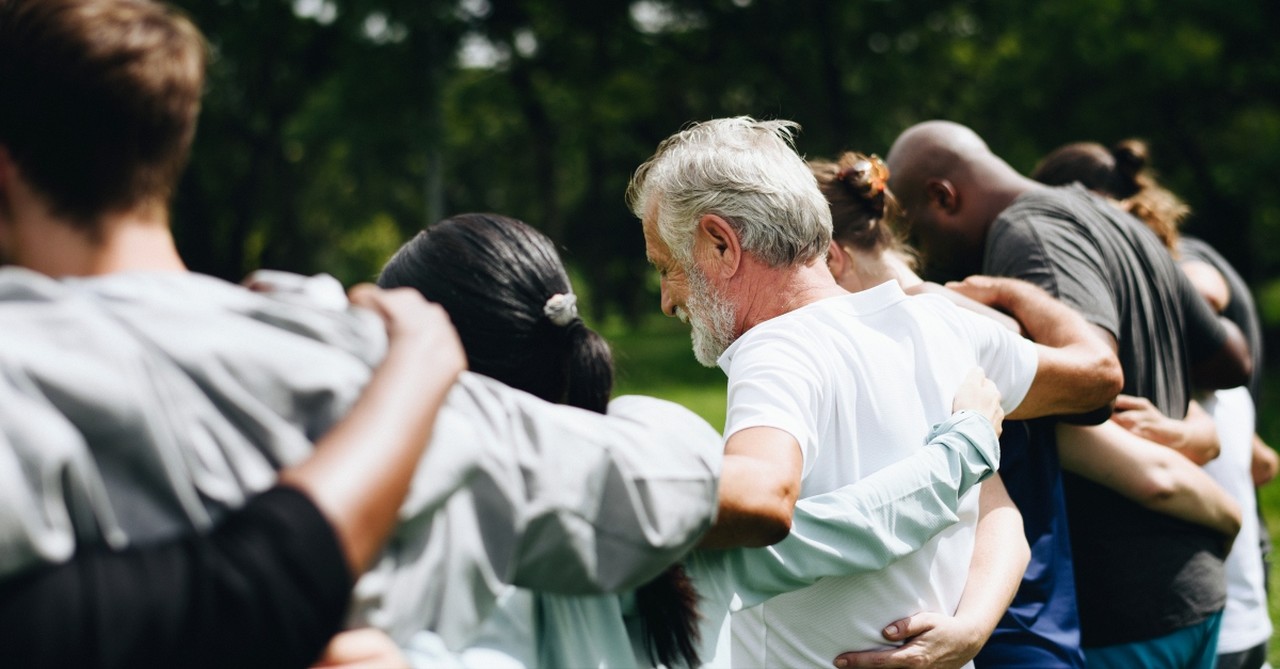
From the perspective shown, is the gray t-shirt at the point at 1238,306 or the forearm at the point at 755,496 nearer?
the forearm at the point at 755,496

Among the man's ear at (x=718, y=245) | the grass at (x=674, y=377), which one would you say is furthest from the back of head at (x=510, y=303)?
the grass at (x=674, y=377)

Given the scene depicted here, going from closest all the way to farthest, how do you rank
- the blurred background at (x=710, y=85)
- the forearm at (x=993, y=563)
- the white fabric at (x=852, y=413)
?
1. the white fabric at (x=852, y=413)
2. the forearm at (x=993, y=563)
3. the blurred background at (x=710, y=85)

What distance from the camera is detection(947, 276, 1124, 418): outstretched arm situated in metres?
2.80

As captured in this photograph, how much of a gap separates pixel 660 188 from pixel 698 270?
0.71 ft

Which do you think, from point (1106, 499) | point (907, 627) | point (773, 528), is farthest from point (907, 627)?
point (1106, 499)

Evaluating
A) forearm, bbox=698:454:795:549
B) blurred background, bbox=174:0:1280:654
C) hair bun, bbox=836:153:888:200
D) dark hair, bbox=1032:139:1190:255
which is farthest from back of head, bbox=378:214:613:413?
blurred background, bbox=174:0:1280:654

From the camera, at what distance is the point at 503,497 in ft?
4.92

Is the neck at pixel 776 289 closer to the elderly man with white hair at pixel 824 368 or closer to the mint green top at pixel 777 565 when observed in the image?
the elderly man with white hair at pixel 824 368

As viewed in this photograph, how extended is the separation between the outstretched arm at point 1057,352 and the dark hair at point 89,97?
2086 millimetres

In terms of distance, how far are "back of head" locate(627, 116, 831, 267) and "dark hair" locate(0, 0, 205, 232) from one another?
1.44 m

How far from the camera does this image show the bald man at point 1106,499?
294 centimetres

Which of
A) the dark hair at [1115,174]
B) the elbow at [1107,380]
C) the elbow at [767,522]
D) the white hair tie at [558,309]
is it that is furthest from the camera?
the dark hair at [1115,174]

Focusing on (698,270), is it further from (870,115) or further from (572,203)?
(572,203)

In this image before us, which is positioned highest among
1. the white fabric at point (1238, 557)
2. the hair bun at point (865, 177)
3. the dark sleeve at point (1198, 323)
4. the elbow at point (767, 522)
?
the hair bun at point (865, 177)
